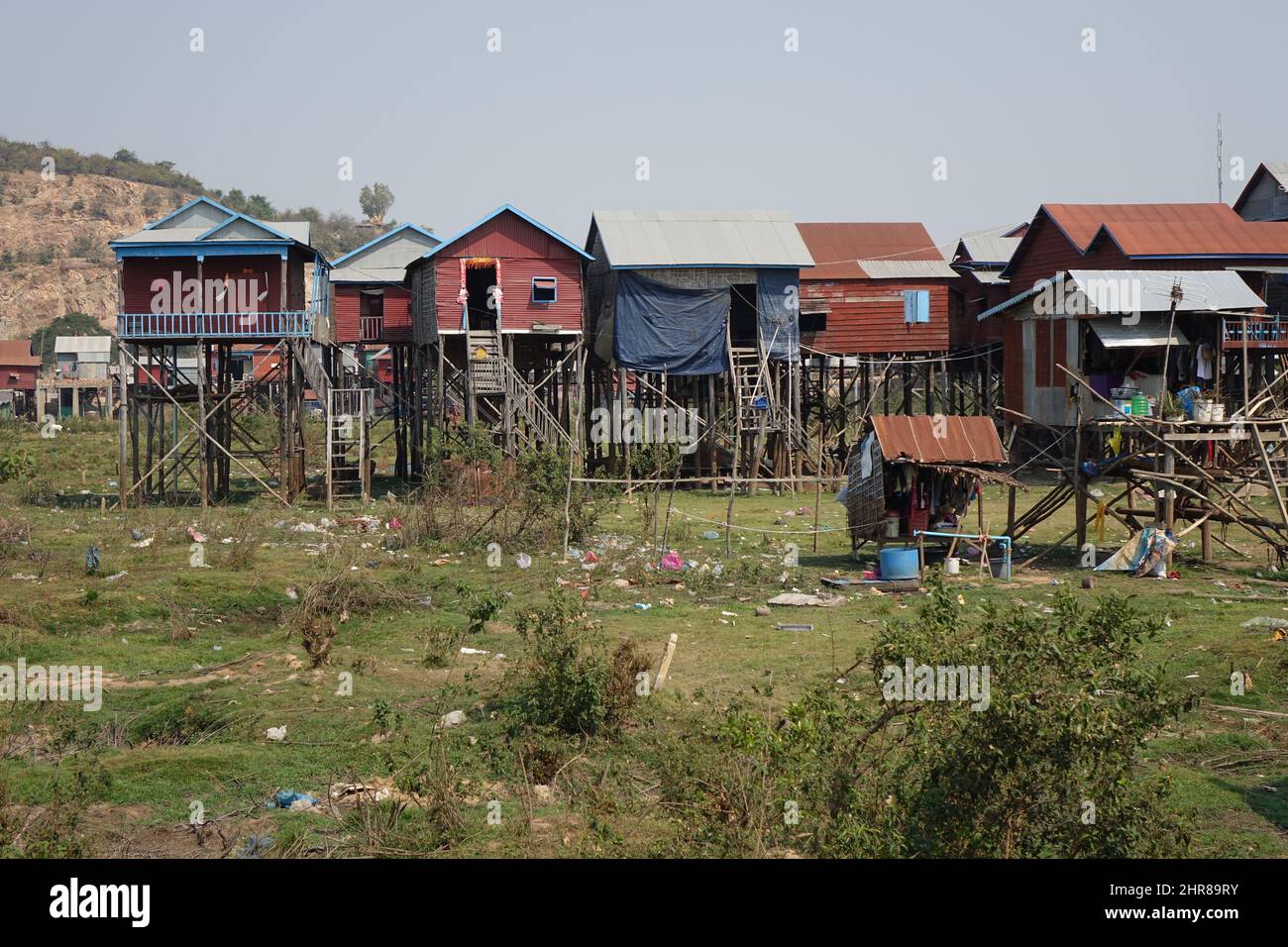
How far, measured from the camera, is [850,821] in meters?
8.47

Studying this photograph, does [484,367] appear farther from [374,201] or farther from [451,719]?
[374,201]

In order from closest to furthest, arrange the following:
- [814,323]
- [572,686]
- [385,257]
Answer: [572,686] < [814,323] < [385,257]

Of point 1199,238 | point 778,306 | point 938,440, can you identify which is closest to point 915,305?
point 778,306

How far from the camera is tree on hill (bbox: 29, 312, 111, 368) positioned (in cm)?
7306

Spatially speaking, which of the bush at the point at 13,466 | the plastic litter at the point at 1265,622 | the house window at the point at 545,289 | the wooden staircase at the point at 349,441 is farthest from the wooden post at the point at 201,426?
the plastic litter at the point at 1265,622

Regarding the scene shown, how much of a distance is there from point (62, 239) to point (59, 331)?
659 inches

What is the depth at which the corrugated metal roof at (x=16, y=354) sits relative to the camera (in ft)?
207

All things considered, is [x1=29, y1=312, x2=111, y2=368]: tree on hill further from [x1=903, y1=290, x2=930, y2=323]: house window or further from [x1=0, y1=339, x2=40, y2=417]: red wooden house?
[x1=903, y1=290, x2=930, y2=323]: house window

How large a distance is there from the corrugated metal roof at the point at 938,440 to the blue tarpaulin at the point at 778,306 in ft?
43.1

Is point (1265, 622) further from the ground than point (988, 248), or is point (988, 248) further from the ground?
point (988, 248)

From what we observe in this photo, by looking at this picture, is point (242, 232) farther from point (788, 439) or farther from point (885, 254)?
point (885, 254)

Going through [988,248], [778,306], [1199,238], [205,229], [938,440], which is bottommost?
[938,440]

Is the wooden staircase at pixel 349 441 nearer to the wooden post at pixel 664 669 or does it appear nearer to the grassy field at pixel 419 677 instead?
the grassy field at pixel 419 677

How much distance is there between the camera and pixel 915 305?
3703 centimetres
